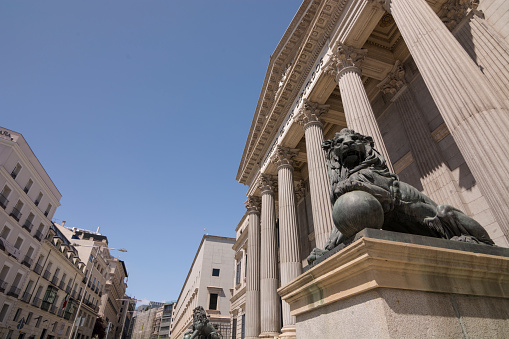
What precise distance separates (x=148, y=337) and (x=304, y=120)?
107950 mm

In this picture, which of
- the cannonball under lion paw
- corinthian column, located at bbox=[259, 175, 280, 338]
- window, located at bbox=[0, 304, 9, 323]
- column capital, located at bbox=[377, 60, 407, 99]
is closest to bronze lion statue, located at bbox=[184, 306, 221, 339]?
corinthian column, located at bbox=[259, 175, 280, 338]

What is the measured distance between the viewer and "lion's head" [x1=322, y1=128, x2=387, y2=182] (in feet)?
10.9

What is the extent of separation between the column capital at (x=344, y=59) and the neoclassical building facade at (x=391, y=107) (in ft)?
0.15

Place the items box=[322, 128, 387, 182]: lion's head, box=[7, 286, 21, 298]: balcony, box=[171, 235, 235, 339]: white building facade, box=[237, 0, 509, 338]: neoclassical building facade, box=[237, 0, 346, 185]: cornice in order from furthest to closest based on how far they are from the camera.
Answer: box=[171, 235, 235, 339]: white building facade < box=[7, 286, 21, 298]: balcony < box=[237, 0, 346, 185]: cornice < box=[237, 0, 509, 338]: neoclassical building facade < box=[322, 128, 387, 182]: lion's head

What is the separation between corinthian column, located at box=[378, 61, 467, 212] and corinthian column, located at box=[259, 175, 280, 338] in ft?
28.8

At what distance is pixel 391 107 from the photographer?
43.3 feet

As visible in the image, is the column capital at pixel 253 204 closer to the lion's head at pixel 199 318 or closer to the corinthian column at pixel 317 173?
the corinthian column at pixel 317 173

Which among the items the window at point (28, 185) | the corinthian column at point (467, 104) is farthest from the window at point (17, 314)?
the corinthian column at point (467, 104)

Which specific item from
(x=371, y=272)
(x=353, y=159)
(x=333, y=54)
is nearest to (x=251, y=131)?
(x=333, y=54)

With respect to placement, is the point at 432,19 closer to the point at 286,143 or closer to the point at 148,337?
the point at 286,143

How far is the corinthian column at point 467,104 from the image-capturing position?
503 cm

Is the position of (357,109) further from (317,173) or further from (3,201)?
(3,201)

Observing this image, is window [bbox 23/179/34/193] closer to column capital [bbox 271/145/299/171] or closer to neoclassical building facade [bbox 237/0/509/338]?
neoclassical building facade [bbox 237/0/509/338]

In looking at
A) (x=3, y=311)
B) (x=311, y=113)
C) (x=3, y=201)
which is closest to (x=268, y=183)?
(x=311, y=113)
